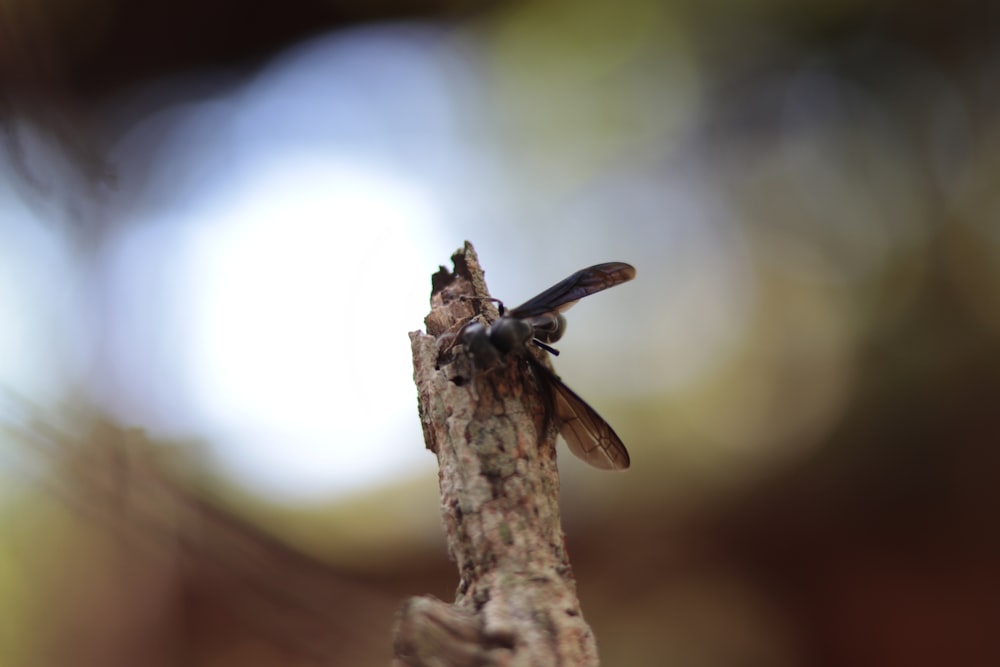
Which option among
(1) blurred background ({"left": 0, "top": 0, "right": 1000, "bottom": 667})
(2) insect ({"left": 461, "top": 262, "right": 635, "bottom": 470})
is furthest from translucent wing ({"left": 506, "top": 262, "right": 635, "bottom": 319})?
(1) blurred background ({"left": 0, "top": 0, "right": 1000, "bottom": 667})

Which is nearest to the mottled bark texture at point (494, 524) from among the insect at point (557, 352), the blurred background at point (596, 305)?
the insect at point (557, 352)

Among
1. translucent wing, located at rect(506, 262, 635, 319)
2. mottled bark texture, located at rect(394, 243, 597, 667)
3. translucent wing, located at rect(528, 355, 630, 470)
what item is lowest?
mottled bark texture, located at rect(394, 243, 597, 667)

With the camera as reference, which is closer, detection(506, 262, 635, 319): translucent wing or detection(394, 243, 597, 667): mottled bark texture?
detection(394, 243, 597, 667): mottled bark texture

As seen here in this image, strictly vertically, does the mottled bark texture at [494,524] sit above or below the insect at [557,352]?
below

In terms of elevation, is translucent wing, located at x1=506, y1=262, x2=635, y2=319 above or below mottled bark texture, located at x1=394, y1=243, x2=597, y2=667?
above

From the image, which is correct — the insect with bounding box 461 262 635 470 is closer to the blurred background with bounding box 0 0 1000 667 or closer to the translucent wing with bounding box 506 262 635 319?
the translucent wing with bounding box 506 262 635 319

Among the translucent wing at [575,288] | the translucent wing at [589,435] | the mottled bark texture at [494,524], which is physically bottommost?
the mottled bark texture at [494,524]

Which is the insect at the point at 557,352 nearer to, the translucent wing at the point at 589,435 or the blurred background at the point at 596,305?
the translucent wing at the point at 589,435
